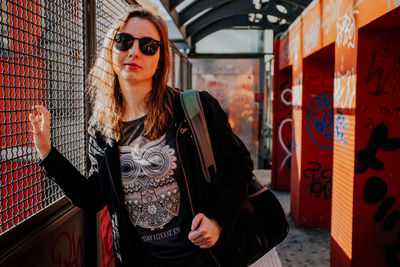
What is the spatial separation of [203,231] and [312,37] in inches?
161

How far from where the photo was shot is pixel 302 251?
4773 mm

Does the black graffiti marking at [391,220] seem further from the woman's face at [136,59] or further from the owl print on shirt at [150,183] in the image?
the woman's face at [136,59]

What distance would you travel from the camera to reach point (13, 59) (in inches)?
64.9

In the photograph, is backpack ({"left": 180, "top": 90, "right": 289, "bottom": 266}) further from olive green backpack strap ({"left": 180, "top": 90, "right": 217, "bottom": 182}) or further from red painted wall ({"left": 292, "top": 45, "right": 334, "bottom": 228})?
red painted wall ({"left": 292, "top": 45, "right": 334, "bottom": 228})

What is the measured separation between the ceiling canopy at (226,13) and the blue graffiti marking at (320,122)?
1962 millimetres

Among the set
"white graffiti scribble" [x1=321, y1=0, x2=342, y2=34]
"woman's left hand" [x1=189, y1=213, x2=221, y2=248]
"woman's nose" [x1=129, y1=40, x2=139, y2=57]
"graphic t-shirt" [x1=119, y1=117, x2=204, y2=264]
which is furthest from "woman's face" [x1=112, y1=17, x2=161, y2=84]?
"white graffiti scribble" [x1=321, y1=0, x2=342, y2=34]

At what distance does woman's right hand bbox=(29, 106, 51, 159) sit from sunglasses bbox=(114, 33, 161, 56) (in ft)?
1.48

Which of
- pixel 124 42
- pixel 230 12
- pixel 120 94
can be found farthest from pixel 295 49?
pixel 124 42

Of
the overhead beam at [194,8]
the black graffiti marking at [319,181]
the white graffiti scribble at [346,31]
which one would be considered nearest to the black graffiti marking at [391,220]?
the white graffiti scribble at [346,31]

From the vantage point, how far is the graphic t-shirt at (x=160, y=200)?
1.58 metres

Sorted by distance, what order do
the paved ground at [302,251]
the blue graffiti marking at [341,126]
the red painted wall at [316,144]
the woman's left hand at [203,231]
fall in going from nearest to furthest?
the woman's left hand at [203,231] → the blue graffiti marking at [341,126] → the paved ground at [302,251] → the red painted wall at [316,144]

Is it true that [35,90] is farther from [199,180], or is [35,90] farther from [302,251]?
[302,251]

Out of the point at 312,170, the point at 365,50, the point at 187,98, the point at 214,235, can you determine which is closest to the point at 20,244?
the point at 214,235

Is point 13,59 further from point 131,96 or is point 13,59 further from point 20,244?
point 20,244
